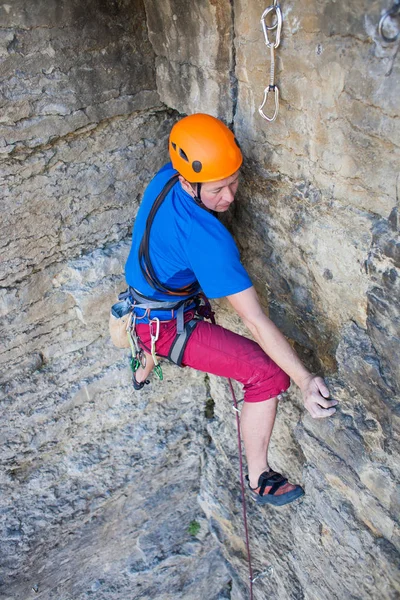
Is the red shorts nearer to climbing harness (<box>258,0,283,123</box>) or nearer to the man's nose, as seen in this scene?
the man's nose

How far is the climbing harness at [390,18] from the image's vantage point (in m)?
1.73

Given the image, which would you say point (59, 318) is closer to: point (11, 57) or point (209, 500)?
point (11, 57)

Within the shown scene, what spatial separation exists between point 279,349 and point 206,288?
17.2 inches

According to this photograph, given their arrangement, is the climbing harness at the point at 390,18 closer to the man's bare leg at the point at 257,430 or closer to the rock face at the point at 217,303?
the rock face at the point at 217,303

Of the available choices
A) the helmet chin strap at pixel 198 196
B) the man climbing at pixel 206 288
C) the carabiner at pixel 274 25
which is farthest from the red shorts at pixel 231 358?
the carabiner at pixel 274 25

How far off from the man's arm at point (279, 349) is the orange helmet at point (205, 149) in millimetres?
546

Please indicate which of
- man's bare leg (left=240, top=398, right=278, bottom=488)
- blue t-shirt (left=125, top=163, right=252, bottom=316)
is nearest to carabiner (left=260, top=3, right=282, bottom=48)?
blue t-shirt (left=125, top=163, right=252, bottom=316)

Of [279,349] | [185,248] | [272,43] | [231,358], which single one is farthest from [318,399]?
[272,43]

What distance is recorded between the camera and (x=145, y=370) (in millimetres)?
3533

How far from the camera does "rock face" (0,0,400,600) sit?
2209 millimetres

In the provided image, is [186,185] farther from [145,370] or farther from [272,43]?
[145,370]

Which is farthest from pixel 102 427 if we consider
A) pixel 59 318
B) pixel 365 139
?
pixel 365 139

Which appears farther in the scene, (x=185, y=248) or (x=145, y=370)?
(x=145, y=370)

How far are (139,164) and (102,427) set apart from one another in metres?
1.85
